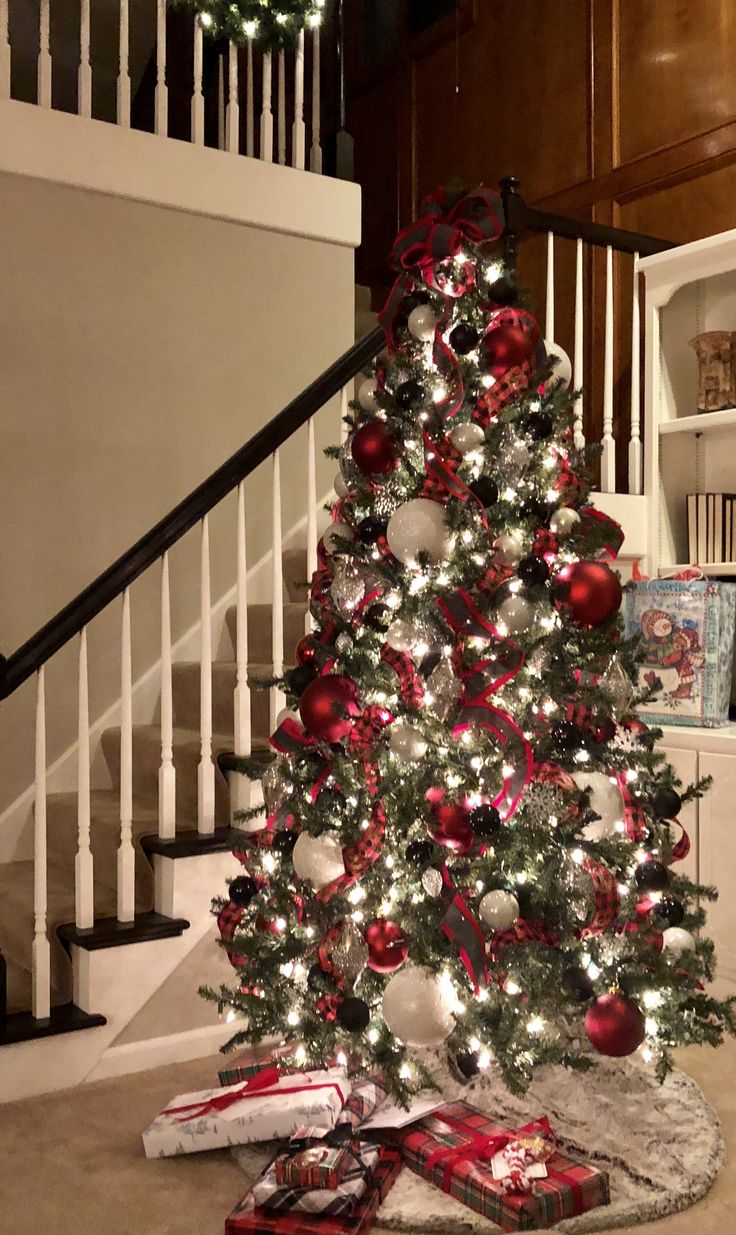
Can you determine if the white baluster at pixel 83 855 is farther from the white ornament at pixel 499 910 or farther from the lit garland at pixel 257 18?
the lit garland at pixel 257 18

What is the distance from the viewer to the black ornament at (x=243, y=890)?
86.4 inches

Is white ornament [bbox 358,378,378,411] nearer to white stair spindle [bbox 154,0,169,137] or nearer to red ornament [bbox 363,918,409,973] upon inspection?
red ornament [bbox 363,918,409,973]

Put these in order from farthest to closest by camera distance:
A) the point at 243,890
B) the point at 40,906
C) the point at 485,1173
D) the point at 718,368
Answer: the point at 718,368 → the point at 40,906 → the point at 243,890 → the point at 485,1173

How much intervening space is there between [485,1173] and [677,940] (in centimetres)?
54

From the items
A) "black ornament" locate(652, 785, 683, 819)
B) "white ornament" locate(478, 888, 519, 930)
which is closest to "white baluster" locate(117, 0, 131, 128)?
"black ornament" locate(652, 785, 683, 819)

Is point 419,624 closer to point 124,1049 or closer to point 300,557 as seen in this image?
point 124,1049

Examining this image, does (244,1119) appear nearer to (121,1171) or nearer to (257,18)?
(121,1171)

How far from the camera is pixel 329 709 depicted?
202 centimetres

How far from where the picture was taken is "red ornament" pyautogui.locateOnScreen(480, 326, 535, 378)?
79.1 inches

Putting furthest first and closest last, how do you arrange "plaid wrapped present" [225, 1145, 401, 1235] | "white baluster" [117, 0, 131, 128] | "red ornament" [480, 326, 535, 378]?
"white baluster" [117, 0, 131, 128] → "red ornament" [480, 326, 535, 378] → "plaid wrapped present" [225, 1145, 401, 1235]

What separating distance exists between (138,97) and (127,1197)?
17.0ft

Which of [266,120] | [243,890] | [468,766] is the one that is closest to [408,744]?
[468,766]

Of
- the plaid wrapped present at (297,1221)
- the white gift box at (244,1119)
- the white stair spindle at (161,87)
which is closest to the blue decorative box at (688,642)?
the white gift box at (244,1119)

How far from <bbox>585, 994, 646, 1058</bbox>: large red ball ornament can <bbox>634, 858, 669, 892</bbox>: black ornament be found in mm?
228
